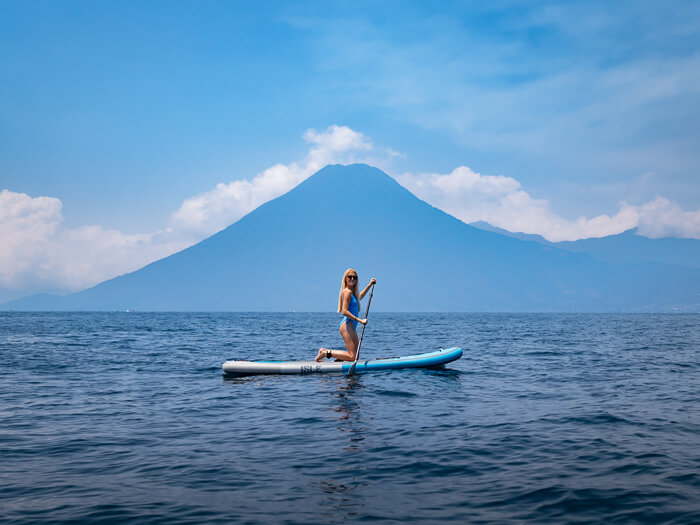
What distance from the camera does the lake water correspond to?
5.45 meters

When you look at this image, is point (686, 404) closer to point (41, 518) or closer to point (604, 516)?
point (604, 516)

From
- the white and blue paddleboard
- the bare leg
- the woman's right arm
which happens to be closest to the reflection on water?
the white and blue paddleboard

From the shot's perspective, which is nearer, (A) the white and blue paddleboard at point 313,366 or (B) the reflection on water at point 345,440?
(B) the reflection on water at point 345,440

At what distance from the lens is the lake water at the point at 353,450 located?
5.45m

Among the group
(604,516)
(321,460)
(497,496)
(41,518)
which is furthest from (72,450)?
(604,516)

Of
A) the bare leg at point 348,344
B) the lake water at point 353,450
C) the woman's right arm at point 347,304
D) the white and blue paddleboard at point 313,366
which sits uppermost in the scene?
the woman's right arm at point 347,304

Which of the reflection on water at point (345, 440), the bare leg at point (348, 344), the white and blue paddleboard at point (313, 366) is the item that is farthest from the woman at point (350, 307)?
the reflection on water at point (345, 440)

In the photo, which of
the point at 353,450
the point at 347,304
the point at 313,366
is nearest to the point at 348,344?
the point at 313,366

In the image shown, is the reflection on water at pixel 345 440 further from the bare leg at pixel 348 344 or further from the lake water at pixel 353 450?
the bare leg at pixel 348 344

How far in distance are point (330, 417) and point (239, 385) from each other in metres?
5.08

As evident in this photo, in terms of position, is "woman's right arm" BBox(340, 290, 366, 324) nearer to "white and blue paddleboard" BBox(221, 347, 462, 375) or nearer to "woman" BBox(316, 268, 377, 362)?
"woman" BBox(316, 268, 377, 362)

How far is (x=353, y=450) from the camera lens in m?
7.59

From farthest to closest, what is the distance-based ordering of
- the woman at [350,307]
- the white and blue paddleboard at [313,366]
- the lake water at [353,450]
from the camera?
the white and blue paddleboard at [313,366] → the woman at [350,307] → the lake water at [353,450]

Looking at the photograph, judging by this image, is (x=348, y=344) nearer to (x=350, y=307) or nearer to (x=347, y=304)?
(x=350, y=307)
